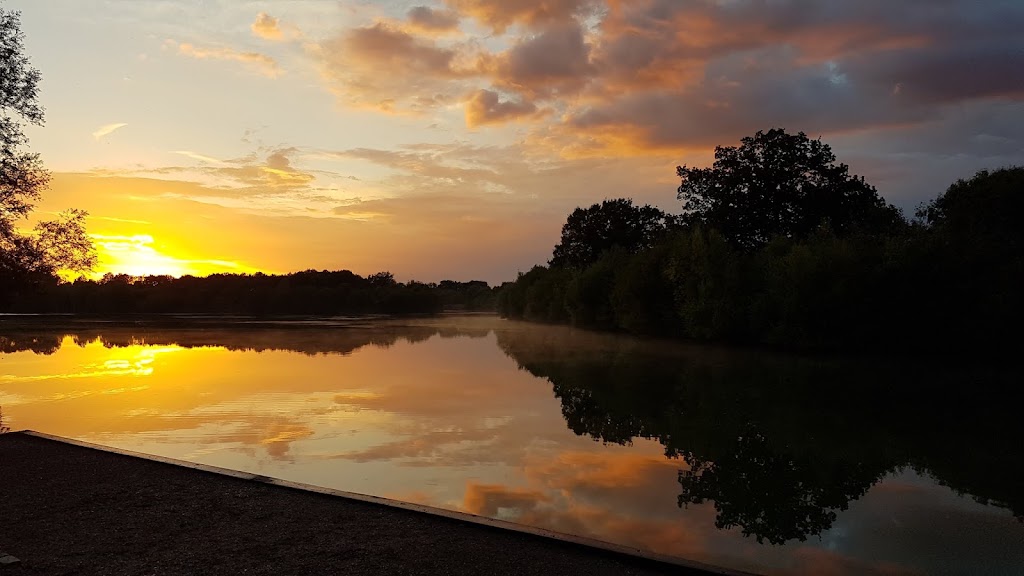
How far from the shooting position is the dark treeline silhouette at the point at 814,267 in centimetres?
3266

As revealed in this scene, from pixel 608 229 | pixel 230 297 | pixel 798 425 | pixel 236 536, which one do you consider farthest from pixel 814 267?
pixel 230 297

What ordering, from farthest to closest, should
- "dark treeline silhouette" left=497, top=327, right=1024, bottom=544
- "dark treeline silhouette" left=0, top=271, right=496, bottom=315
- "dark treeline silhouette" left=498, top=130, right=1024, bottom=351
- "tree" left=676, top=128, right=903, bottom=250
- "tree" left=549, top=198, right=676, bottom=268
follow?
"dark treeline silhouette" left=0, top=271, right=496, bottom=315 → "tree" left=549, top=198, right=676, bottom=268 → "tree" left=676, top=128, right=903, bottom=250 → "dark treeline silhouette" left=498, top=130, right=1024, bottom=351 → "dark treeline silhouette" left=497, top=327, right=1024, bottom=544

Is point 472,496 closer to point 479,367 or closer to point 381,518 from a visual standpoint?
point 381,518

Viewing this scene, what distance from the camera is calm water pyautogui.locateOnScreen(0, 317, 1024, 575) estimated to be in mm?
8188

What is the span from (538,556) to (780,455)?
307 inches

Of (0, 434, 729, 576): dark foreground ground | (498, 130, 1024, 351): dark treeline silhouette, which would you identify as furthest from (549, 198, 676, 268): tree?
(0, 434, 729, 576): dark foreground ground

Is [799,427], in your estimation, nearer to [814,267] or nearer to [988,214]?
[814,267]

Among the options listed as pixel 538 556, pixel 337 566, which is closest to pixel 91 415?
pixel 337 566

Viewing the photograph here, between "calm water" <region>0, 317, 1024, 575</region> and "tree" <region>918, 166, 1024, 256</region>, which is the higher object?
"tree" <region>918, 166, 1024, 256</region>

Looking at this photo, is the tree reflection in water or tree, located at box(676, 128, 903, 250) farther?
tree, located at box(676, 128, 903, 250)

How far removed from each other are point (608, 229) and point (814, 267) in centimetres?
5057

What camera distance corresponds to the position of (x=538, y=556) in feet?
20.6

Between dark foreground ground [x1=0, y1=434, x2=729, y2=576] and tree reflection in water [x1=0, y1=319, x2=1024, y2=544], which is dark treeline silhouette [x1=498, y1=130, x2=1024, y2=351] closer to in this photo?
tree reflection in water [x1=0, y1=319, x2=1024, y2=544]

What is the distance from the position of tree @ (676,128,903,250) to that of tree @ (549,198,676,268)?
1017 inches
